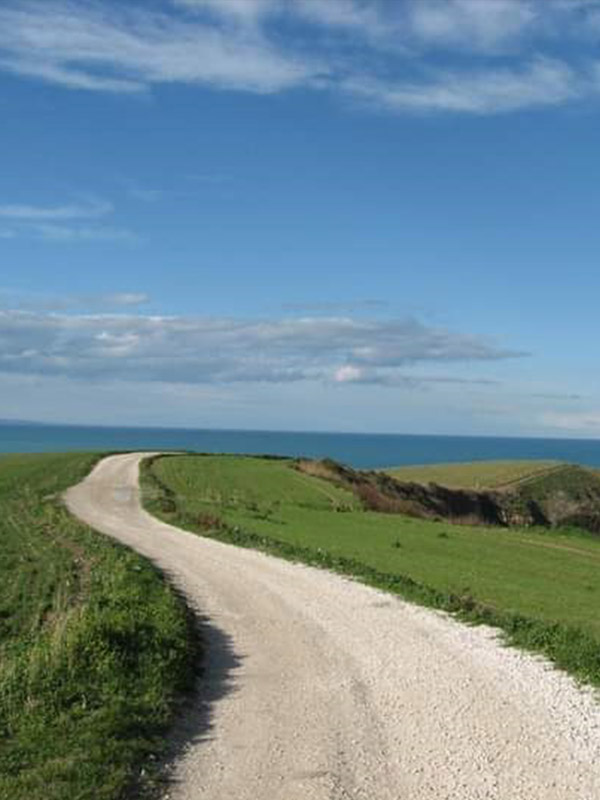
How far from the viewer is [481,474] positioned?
106 meters

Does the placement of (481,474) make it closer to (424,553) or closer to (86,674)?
(424,553)

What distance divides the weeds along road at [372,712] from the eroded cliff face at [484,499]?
1575 inches

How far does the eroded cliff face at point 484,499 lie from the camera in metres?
70.5

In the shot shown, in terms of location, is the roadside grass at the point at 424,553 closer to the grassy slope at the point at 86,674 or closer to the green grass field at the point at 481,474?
the grassy slope at the point at 86,674

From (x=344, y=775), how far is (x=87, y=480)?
184 ft

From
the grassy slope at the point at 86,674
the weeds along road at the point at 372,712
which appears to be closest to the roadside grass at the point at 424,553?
the weeds along road at the point at 372,712

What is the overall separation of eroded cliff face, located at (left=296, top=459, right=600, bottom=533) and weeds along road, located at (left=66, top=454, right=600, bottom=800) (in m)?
40.0

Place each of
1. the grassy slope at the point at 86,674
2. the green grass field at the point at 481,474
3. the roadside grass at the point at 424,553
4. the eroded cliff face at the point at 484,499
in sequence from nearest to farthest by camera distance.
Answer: the grassy slope at the point at 86,674
the roadside grass at the point at 424,553
the eroded cliff face at the point at 484,499
the green grass field at the point at 481,474

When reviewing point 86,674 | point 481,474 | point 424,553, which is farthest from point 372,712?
point 481,474

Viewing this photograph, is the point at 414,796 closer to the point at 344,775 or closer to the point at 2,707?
the point at 344,775

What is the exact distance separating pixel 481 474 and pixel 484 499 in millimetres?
19794

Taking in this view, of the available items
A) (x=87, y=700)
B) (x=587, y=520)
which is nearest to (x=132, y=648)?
(x=87, y=700)

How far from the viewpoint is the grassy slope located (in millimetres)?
11281

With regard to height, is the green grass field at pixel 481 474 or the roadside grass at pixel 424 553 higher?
the green grass field at pixel 481 474
